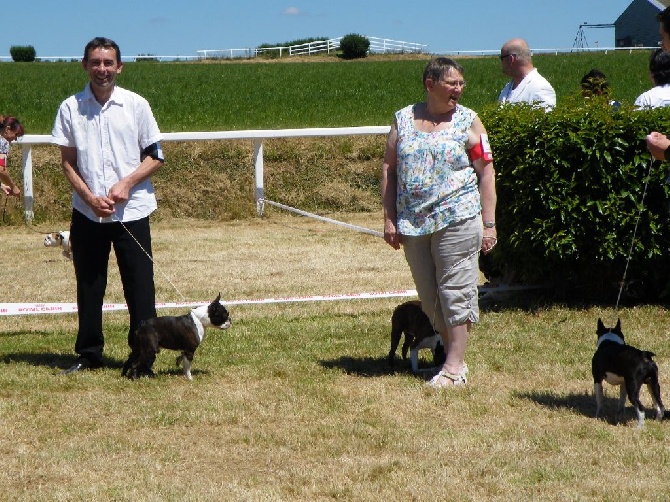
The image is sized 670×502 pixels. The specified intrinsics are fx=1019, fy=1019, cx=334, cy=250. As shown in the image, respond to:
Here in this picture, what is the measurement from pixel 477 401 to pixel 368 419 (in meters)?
0.75

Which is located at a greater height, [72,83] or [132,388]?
[72,83]

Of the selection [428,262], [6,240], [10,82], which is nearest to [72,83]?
[10,82]

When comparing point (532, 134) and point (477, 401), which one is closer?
point (477, 401)

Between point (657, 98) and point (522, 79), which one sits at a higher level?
point (522, 79)

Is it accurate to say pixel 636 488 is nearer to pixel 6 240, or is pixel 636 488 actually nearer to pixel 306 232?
pixel 306 232

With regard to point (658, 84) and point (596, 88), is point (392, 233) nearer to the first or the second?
point (658, 84)

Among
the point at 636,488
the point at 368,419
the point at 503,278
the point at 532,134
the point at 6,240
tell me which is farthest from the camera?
the point at 6,240

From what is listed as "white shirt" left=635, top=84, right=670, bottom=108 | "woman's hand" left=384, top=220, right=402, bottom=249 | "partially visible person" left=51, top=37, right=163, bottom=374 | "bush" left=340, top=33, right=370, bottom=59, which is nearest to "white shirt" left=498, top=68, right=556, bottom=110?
"white shirt" left=635, top=84, right=670, bottom=108

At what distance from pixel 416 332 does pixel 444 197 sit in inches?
45.4

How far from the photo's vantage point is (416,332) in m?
6.92

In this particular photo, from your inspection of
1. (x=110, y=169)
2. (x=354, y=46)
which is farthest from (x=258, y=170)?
(x=354, y=46)

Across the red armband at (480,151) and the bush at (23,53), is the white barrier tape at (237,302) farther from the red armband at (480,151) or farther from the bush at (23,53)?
the bush at (23,53)

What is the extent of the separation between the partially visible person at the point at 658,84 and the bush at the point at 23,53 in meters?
73.8

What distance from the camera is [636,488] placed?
4652mm
